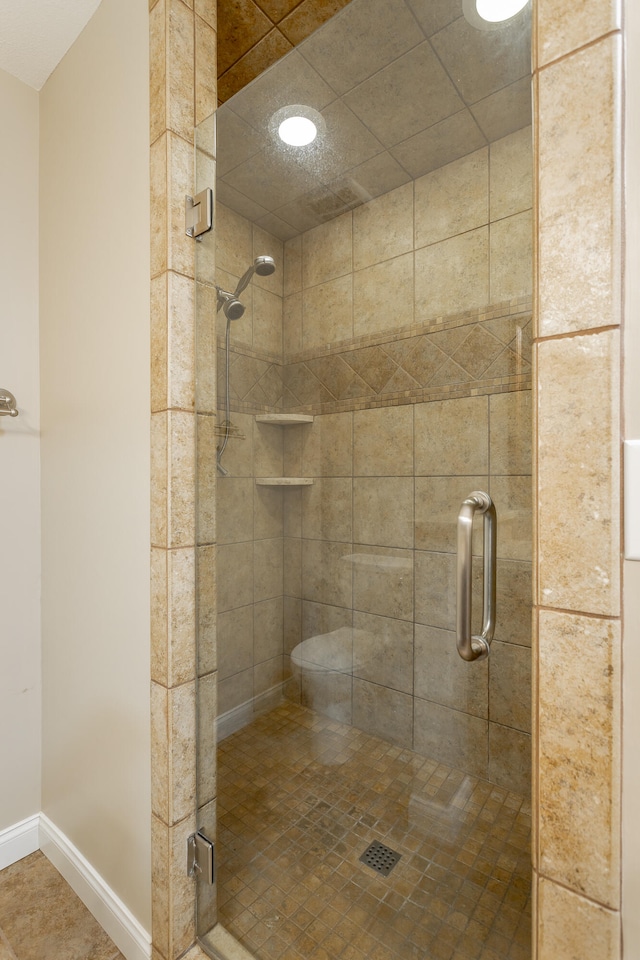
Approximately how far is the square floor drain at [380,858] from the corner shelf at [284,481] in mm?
738

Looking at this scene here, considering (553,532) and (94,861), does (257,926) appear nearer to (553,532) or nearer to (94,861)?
(94,861)

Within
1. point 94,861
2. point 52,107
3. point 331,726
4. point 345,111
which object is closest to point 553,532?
point 331,726

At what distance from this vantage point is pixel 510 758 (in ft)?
2.48

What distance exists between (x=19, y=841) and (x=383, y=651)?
153 cm

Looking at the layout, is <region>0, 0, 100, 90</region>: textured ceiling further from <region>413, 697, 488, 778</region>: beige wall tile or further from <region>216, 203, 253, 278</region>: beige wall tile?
<region>413, 697, 488, 778</region>: beige wall tile

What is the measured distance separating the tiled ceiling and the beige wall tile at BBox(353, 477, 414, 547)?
579 mm

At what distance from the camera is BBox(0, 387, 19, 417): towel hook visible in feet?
4.80

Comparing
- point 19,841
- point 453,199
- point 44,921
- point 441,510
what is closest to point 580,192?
point 453,199

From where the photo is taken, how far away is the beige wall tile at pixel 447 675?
2.66 ft

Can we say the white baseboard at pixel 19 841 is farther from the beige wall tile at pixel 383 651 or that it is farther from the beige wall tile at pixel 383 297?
the beige wall tile at pixel 383 297

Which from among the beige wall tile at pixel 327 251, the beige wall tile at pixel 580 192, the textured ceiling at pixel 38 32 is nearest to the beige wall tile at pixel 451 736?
the beige wall tile at pixel 580 192

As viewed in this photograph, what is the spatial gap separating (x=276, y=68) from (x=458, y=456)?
3.20ft

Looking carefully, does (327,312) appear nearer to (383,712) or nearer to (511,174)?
(511,174)

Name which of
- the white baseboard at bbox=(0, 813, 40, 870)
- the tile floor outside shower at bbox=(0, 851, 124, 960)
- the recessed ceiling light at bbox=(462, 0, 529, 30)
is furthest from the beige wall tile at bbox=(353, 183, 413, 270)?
the white baseboard at bbox=(0, 813, 40, 870)
